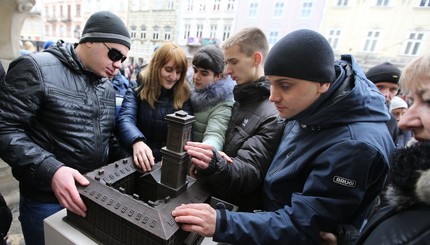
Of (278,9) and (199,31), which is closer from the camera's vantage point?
(278,9)

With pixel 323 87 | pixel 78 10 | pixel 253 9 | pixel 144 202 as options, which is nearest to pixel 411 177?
pixel 323 87

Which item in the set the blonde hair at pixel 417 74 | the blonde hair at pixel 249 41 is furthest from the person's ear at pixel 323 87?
the blonde hair at pixel 249 41

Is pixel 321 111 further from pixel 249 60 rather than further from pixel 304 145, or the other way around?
pixel 249 60

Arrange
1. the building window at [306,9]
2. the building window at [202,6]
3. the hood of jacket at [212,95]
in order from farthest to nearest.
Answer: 1. the building window at [202,6]
2. the building window at [306,9]
3. the hood of jacket at [212,95]

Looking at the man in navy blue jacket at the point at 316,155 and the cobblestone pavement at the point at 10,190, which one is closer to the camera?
the man in navy blue jacket at the point at 316,155

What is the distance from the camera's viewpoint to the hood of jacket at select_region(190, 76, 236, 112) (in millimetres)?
1718

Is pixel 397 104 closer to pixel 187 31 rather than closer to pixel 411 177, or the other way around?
pixel 411 177

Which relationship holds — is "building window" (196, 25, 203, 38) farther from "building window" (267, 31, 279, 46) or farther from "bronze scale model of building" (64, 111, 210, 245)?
"bronze scale model of building" (64, 111, 210, 245)

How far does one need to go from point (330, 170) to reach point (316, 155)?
110 mm

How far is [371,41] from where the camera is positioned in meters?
12.5

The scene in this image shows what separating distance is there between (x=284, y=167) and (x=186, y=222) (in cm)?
51

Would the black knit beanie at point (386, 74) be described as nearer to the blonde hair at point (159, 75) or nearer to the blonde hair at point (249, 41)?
the blonde hair at point (249, 41)

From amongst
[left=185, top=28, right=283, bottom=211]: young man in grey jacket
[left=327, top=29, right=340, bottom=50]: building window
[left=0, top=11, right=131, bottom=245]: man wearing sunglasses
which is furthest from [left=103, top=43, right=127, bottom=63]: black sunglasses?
[left=327, top=29, right=340, bottom=50]: building window

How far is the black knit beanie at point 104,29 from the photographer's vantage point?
1.37 metres
